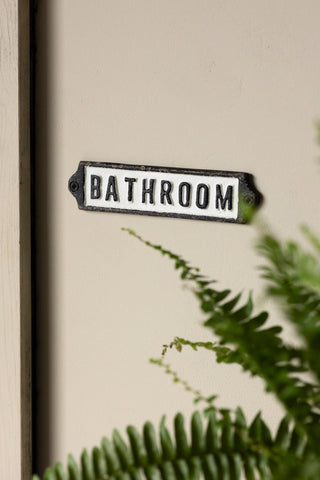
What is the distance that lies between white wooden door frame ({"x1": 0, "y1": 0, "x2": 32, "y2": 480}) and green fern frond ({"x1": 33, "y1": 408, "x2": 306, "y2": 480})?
0.91 meters

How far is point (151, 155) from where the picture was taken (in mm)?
1224

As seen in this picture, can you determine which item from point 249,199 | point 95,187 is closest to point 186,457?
point 249,199

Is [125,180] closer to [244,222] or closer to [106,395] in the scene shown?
[244,222]

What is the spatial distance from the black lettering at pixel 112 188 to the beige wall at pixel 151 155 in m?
0.04

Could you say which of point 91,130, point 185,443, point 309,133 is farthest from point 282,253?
point 91,130

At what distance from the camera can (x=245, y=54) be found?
1.14 m

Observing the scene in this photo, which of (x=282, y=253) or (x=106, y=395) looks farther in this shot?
(x=106, y=395)

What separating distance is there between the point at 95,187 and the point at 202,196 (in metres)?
0.20

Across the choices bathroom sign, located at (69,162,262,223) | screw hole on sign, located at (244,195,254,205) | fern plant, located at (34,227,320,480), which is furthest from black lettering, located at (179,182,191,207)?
fern plant, located at (34,227,320,480)

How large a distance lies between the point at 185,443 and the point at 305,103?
807 millimetres

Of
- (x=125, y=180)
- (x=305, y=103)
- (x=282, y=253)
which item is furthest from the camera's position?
(x=125, y=180)

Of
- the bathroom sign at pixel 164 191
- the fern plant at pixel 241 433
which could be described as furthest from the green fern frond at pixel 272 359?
the bathroom sign at pixel 164 191

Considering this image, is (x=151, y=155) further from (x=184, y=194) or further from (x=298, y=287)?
(x=298, y=287)

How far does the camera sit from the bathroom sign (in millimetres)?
1177
